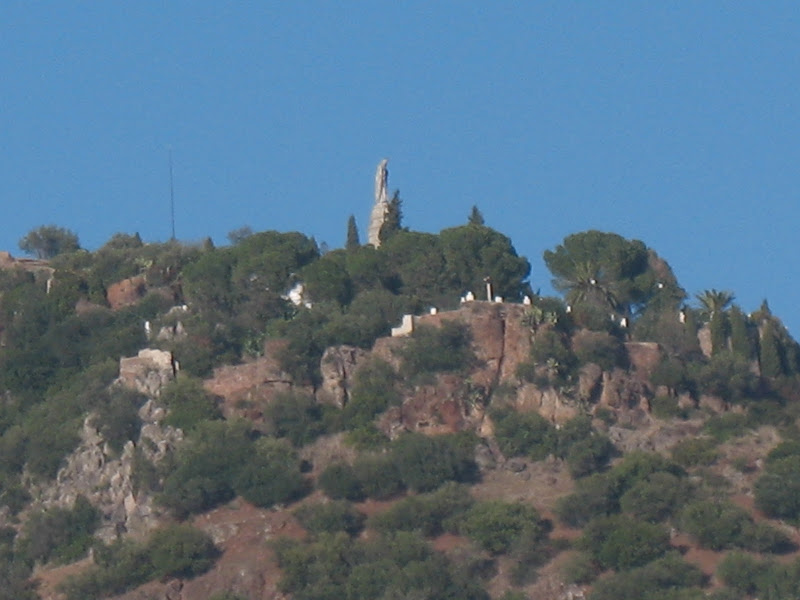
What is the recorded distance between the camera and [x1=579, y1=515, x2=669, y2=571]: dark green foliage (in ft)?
278

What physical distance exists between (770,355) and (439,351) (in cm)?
1077

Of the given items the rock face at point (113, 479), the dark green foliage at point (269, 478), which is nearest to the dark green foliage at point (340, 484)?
the dark green foliage at point (269, 478)

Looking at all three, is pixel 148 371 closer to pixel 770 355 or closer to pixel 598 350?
pixel 598 350

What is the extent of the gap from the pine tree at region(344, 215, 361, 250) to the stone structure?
147 cm

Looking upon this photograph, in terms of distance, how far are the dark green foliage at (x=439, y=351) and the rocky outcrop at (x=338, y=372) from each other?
1.70m

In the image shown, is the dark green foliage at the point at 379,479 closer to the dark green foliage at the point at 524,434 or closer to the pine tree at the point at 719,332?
the dark green foliage at the point at 524,434

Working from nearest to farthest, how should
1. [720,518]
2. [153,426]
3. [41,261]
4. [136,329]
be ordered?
[720,518] → [153,426] → [136,329] → [41,261]

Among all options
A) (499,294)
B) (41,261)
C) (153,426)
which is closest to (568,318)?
(499,294)

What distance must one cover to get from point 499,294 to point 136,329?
11.8 meters

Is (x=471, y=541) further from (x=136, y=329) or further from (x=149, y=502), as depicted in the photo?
(x=136, y=329)

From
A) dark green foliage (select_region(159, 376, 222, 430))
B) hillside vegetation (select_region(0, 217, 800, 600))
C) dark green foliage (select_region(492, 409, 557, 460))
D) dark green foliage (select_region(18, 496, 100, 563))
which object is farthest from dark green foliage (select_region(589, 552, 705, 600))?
dark green foliage (select_region(18, 496, 100, 563))

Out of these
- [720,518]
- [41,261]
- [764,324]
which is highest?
[41,261]

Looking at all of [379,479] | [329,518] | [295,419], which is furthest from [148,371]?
[329,518]

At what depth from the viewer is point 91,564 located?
87.6 meters
